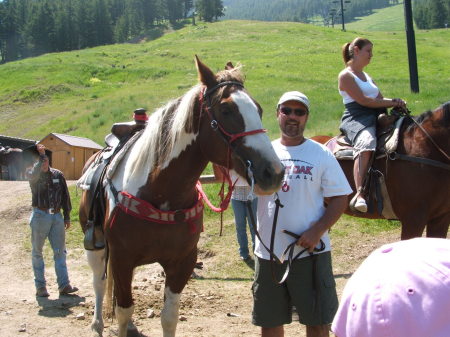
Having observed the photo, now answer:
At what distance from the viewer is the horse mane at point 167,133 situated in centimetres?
355

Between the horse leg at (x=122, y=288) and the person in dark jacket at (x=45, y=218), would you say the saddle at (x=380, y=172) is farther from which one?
the person in dark jacket at (x=45, y=218)

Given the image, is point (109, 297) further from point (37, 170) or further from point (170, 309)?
point (37, 170)

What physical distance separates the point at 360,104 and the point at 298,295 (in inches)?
124

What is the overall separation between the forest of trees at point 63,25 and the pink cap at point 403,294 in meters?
105

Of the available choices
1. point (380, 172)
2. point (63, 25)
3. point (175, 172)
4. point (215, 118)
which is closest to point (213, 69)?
point (380, 172)

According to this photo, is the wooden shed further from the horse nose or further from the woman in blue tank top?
the horse nose

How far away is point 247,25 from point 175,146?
3462 inches

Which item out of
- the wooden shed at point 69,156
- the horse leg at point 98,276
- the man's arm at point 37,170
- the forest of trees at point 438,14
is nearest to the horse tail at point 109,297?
the horse leg at point 98,276

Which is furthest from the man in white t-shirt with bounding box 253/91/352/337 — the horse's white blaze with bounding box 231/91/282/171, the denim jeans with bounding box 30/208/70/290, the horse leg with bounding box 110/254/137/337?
the denim jeans with bounding box 30/208/70/290

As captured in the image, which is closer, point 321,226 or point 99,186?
point 321,226

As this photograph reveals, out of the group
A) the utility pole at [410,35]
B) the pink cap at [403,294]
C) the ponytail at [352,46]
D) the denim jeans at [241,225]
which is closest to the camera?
the pink cap at [403,294]

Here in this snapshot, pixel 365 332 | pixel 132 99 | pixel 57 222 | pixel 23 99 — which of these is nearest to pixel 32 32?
pixel 23 99

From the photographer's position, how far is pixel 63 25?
97250mm

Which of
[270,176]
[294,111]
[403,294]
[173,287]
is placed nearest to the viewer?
[403,294]
